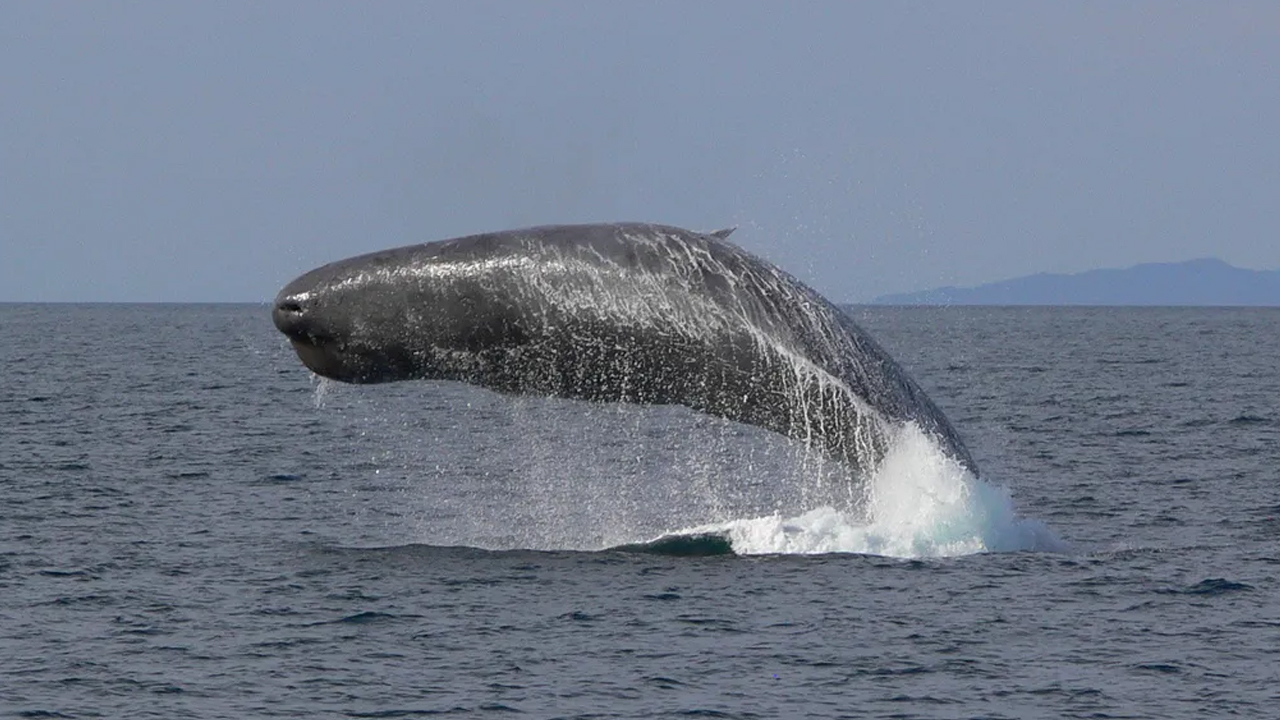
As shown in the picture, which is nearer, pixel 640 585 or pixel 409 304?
pixel 409 304

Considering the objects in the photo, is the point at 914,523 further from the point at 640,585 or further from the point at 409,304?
the point at 409,304

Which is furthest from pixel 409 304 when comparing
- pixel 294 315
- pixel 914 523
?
pixel 914 523

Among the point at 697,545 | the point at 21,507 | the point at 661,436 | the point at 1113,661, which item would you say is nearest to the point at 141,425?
the point at 661,436

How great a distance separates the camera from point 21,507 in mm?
33938

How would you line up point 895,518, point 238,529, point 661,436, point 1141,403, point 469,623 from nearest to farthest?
1. point 469,623
2. point 895,518
3. point 238,529
4. point 661,436
5. point 1141,403

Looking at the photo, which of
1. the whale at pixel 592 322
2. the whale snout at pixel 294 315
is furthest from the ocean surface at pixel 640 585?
the whale snout at pixel 294 315

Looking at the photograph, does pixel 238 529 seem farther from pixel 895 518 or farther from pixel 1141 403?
pixel 1141 403

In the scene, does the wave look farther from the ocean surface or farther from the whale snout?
the whale snout

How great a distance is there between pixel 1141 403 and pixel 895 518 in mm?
41378

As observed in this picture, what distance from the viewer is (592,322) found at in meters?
20.0

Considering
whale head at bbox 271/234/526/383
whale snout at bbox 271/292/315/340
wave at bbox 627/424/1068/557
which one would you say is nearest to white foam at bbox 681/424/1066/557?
wave at bbox 627/424/1068/557

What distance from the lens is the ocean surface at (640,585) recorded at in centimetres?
1966

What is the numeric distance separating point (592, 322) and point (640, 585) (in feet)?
17.4

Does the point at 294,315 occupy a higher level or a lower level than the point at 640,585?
higher
